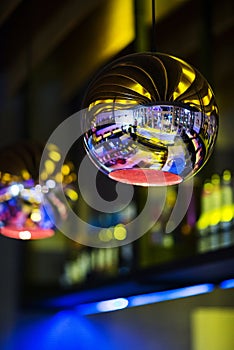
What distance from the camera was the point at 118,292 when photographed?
308cm

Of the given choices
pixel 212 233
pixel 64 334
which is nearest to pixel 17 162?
pixel 212 233

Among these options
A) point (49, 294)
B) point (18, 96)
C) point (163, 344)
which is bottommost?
point (163, 344)

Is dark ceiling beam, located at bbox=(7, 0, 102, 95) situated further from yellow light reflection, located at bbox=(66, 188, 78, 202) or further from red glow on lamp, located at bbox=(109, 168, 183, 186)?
red glow on lamp, located at bbox=(109, 168, 183, 186)

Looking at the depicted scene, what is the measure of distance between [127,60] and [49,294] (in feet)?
8.10

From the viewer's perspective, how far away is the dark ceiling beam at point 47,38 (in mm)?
2980

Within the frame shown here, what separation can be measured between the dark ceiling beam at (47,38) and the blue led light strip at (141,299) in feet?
3.47

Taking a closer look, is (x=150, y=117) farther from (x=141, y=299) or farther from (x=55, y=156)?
(x=141, y=299)

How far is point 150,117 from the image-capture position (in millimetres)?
1135

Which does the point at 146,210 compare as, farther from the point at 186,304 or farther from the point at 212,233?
the point at 186,304

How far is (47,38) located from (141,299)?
1.20 m

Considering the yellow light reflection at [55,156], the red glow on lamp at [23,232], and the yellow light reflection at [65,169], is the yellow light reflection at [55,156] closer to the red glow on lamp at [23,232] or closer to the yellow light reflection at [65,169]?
the yellow light reflection at [65,169]

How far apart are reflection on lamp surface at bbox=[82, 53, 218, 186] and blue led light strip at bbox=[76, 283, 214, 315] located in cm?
170

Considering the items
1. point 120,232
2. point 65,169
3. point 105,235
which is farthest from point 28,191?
point 105,235

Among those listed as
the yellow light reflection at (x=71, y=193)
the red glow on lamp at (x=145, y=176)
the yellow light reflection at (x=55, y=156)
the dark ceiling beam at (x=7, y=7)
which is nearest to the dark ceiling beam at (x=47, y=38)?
the dark ceiling beam at (x=7, y=7)
